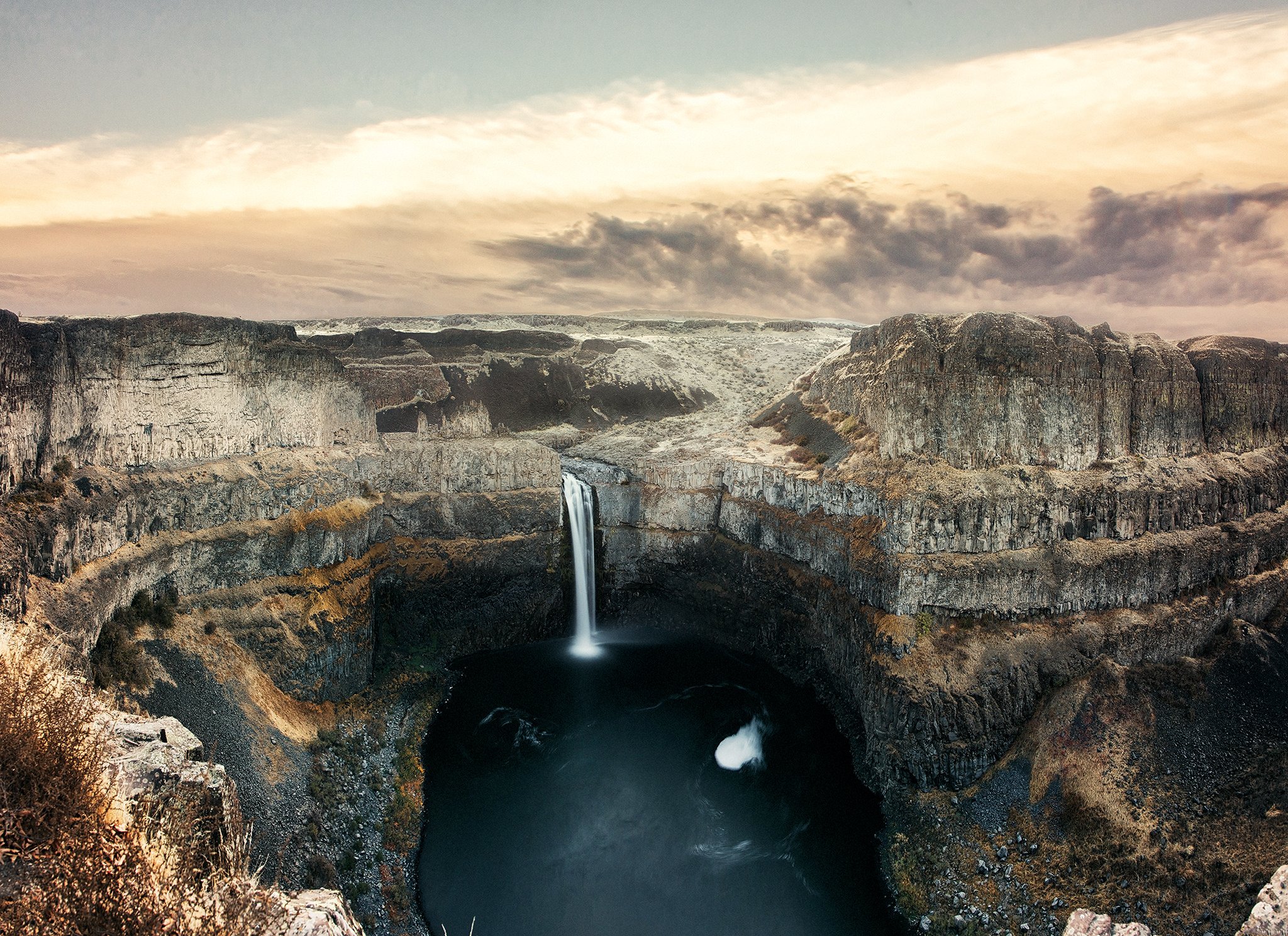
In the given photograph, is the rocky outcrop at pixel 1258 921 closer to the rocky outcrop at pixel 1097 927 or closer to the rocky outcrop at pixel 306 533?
the rocky outcrop at pixel 1097 927

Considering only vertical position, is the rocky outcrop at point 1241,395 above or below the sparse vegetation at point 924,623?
above

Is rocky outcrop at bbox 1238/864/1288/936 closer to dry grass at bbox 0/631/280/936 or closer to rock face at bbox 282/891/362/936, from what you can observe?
rock face at bbox 282/891/362/936

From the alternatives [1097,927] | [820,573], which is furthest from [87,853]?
[820,573]

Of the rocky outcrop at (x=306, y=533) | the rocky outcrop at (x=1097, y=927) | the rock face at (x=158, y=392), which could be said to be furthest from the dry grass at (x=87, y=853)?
the rocky outcrop at (x=1097, y=927)

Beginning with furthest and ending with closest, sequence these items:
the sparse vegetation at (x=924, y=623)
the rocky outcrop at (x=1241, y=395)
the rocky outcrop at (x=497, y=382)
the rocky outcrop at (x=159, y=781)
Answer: the rocky outcrop at (x=497, y=382)
the rocky outcrop at (x=1241, y=395)
the sparse vegetation at (x=924, y=623)
the rocky outcrop at (x=159, y=781)

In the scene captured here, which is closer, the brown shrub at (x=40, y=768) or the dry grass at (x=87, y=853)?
the dry grass at (x=87, y=853)

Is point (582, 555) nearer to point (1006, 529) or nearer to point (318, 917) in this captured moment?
point (1006, 529)

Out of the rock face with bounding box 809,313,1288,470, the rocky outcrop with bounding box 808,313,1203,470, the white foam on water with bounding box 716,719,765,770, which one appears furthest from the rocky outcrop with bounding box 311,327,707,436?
the rocky outcrop with bounding box 808,313,1203,470
